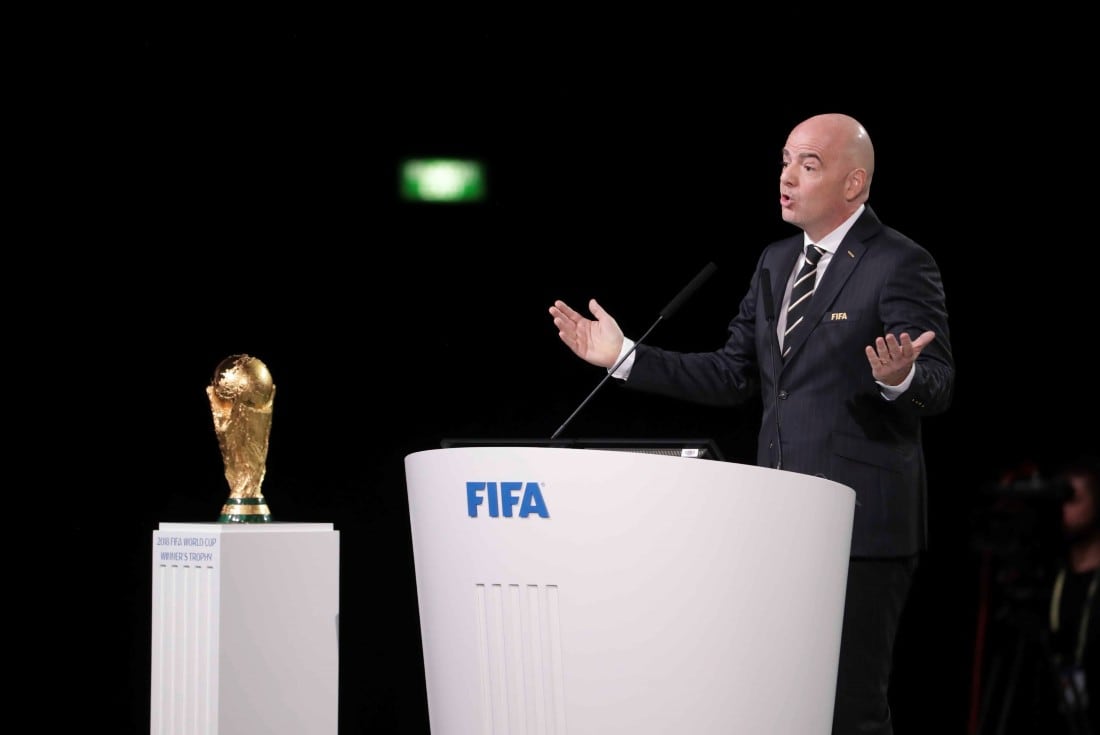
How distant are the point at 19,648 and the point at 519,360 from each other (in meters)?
1.51

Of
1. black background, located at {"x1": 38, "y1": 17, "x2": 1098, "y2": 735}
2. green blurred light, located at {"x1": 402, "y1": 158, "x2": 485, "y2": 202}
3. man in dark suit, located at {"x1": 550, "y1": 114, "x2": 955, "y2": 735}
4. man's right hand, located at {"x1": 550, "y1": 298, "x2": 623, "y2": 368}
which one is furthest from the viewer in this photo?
green blurred light, located at {"x1": 402, "y1": 158, "x2": 485, "y2": 202}

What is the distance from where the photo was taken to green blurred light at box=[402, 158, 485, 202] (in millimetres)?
4094

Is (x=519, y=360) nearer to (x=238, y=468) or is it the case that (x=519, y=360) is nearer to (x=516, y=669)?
(x=238, y=468)

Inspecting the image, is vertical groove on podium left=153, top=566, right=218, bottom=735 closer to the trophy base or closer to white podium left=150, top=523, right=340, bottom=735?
white podium left=150, top=523, right=340, bottom=735

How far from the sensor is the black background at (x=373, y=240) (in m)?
3.87

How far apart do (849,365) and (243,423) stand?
1375mm

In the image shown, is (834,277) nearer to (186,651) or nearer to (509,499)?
(509,499)

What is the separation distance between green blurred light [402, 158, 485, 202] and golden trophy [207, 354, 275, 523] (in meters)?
0.90

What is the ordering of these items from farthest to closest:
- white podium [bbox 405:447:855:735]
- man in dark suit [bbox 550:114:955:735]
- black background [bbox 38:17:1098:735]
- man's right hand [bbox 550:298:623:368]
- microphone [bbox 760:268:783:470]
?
black background [bbox 38:17:1098:735] → man's right hand [bbox 550:298:623:368] → microphone [bbox 760:268:783:470] → man in dark suit [bbox 550:114:955:735] → white podium [bbox 405:447:855:735]

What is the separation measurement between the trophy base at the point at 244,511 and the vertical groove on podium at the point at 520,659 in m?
1.06

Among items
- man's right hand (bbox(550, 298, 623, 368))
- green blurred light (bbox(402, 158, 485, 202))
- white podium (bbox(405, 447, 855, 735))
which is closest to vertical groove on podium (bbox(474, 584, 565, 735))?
white podium (bbox(405, 447, 855, 735))

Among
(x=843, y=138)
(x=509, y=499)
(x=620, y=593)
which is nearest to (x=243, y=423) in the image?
(x=509, y=499)

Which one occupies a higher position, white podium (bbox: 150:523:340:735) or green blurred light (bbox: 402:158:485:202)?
green blurred light (bbox: 402:158:485:202)

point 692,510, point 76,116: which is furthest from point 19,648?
point 692,510
